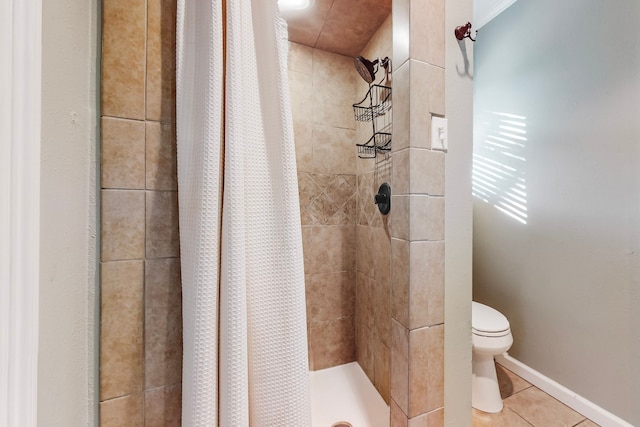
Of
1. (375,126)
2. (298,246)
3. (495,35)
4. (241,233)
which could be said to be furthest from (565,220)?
(241,233)

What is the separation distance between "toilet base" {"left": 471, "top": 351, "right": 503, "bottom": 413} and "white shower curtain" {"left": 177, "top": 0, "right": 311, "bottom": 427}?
1.34 meters

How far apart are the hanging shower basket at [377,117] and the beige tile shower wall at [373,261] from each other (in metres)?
0.04

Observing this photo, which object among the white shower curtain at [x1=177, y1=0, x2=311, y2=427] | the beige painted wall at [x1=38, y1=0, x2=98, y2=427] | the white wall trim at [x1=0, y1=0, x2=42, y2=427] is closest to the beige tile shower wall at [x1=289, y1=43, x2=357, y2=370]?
the white shower curtain at [x1=177, y1=0, x2=311, y2=427]

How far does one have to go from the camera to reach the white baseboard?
124 cm

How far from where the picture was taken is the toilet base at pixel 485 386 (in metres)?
1.38

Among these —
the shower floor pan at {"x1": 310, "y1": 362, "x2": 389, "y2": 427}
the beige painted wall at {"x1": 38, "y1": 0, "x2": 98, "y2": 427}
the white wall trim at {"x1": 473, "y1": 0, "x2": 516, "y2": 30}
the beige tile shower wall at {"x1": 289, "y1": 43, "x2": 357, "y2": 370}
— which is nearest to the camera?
the beige painted wall at {"x1": 38, "y1": 0, "x2": 98, "y2": 427}

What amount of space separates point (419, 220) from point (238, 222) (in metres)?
0.60

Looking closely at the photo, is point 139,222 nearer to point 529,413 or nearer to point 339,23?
point 339,23

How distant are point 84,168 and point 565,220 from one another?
2150 mm

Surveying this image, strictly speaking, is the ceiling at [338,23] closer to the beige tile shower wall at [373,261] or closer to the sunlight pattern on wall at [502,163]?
the beige tile shower wall at [373,261]

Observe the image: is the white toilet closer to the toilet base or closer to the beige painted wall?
the toilet base

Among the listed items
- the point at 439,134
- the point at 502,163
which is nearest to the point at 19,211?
the point at 439,134

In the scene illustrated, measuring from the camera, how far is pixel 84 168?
0.51 m

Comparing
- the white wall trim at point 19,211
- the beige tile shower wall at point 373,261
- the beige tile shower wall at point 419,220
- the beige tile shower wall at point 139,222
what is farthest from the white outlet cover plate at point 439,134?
the white wall trim at point 19,211
